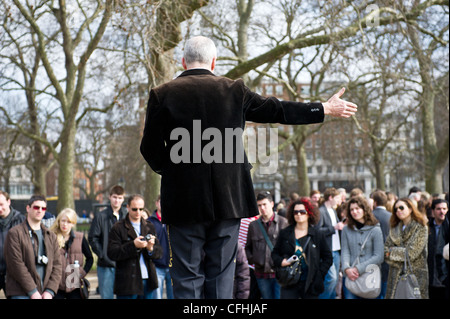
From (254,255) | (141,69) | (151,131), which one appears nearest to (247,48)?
(141,69)

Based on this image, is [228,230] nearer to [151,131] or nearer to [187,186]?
[187,186]

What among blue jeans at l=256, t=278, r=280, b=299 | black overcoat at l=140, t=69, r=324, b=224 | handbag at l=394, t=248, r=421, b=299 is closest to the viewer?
black overcoat at l=140, t=69, r=324, b=224

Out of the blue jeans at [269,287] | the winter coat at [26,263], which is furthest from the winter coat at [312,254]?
the winter coat at [26,263]

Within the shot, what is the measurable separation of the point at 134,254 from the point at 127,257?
0.11 meters

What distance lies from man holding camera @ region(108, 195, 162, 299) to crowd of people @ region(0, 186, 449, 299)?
0.01m

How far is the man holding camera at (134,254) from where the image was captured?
8.73m

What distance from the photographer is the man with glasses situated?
24.4ft

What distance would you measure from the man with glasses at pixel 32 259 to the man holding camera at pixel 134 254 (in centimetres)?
106

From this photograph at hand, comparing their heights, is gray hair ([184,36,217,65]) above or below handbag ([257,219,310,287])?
above

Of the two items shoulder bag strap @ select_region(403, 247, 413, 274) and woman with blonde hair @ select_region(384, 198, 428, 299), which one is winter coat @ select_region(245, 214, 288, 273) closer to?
woman with blonde hair @ select_region(384, 198, 428, 299)

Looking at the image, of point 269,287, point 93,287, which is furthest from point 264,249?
point 93,287

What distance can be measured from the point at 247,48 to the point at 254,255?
17279mm

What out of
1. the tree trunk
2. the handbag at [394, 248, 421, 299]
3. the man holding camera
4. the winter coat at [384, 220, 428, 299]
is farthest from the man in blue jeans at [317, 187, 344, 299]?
the tree trunk

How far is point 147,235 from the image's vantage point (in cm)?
873
